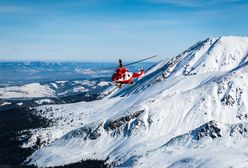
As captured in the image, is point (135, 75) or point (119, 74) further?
point (135, 75)
